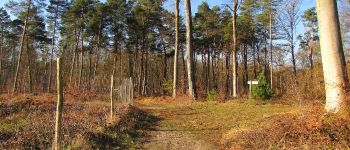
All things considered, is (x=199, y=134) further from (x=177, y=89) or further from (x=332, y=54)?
(x=177, y=89)

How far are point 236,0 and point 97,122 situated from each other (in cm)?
1874

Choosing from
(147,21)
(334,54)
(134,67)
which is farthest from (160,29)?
(334,54)

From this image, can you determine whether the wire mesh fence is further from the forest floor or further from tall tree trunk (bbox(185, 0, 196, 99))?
the forest floor

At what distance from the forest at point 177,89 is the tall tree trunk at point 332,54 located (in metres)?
0.02

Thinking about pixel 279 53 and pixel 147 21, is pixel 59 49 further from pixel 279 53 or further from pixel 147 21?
pixel 279 53

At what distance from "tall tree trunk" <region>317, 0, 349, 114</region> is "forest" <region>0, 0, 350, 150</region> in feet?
0.07

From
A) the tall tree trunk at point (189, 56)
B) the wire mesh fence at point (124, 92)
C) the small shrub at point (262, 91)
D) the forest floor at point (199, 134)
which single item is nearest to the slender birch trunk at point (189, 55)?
the tall tree trunk at point (189, 56)

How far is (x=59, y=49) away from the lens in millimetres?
49062

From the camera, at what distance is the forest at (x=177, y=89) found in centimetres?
711

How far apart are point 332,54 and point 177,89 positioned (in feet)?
60.6

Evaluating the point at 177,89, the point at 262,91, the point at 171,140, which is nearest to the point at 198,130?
the point at 171,140

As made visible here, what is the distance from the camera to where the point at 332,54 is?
7.35 meters

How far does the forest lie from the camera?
23.3ft

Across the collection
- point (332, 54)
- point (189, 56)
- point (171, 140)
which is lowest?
point (171, 140)
